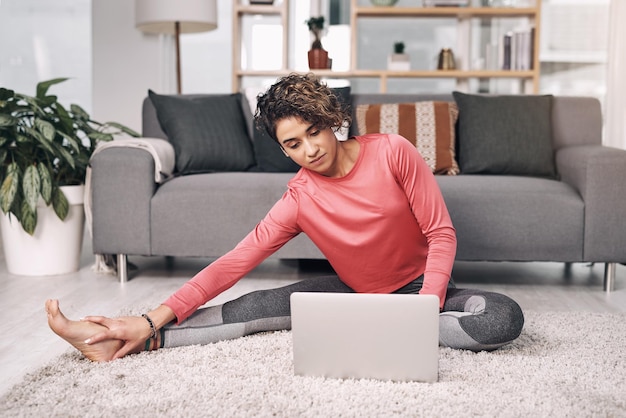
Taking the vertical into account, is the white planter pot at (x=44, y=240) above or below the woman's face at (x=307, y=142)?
below

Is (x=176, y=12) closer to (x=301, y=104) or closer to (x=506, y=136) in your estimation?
(x=506, y=136)

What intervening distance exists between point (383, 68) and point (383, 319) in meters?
4.11

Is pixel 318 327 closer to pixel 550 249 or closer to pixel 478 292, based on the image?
pixel 478 292

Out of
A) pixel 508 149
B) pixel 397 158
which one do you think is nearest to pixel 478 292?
pixel 397 158

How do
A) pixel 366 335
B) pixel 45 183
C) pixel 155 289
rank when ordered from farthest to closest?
pixel 45 183 < pixel 155 289 < pixel 366 335

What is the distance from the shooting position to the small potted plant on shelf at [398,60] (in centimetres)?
543

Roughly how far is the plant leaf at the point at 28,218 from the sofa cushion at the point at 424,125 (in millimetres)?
Result: 1474

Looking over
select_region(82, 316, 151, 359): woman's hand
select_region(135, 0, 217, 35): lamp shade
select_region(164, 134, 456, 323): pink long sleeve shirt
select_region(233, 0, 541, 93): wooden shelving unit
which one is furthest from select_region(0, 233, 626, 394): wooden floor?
select_region(233, 0, 541, 93): wooden shelving unit

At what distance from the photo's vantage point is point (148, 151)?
330cm

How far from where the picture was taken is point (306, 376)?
1842mm

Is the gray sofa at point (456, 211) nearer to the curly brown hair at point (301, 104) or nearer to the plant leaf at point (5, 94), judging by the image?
the plant leaf at point (5, 94)

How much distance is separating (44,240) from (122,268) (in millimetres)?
399

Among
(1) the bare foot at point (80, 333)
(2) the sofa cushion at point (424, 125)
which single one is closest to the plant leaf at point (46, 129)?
(2) the sofa cushion at point (424, 125)

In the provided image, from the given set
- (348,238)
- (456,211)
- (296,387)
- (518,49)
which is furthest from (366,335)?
(518,49)
